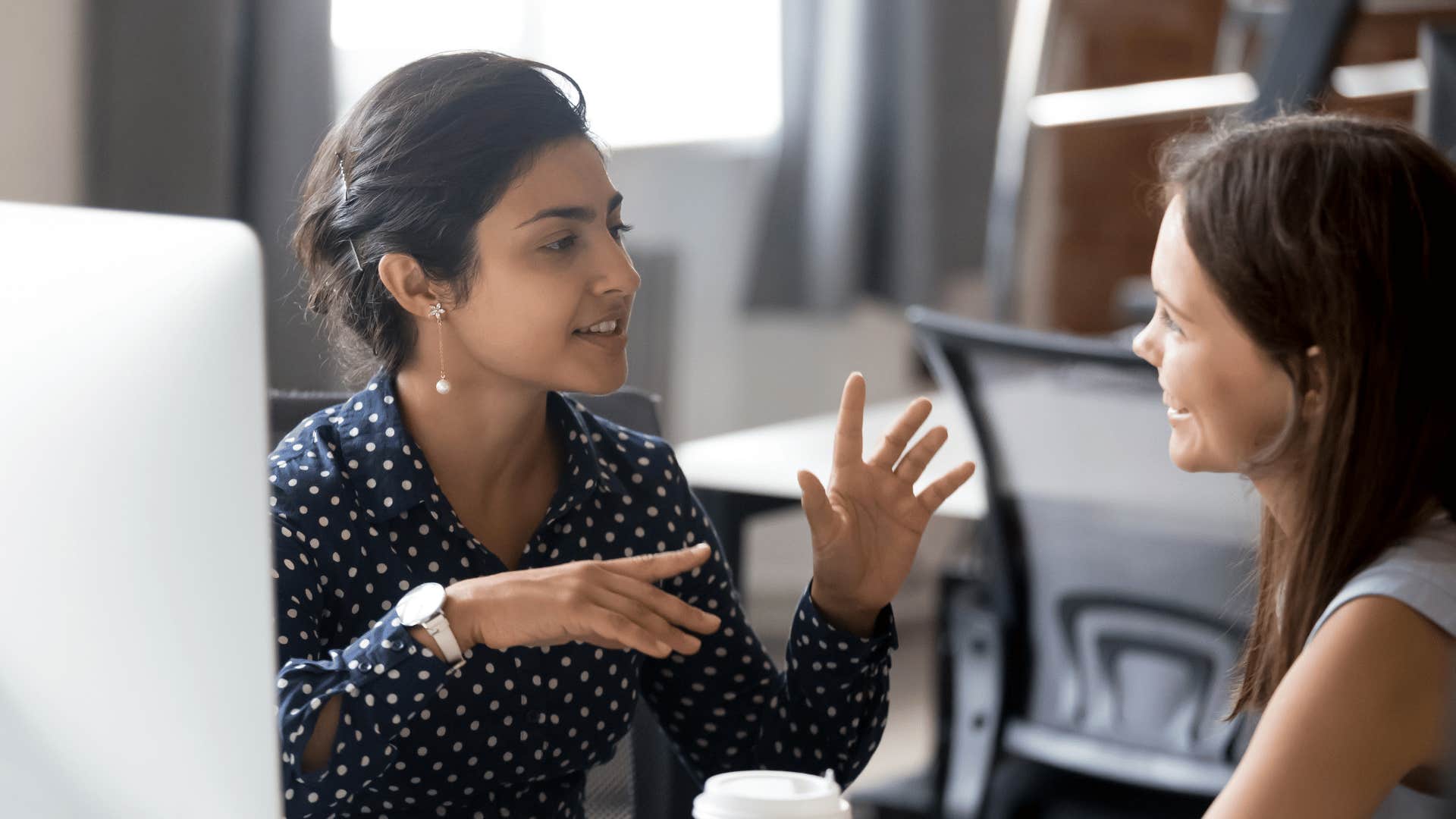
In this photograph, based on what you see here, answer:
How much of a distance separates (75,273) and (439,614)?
0.30 meters

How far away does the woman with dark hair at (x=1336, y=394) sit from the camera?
2.47ft

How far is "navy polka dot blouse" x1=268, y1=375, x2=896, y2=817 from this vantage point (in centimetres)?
98

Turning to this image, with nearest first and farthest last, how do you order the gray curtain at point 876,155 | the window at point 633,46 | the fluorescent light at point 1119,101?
1. the window at point 633,46
2. the gray curtain at point 876,155
3. the fluorescent light at point 1119,101

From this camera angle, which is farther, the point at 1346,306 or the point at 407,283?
the point at 407,283

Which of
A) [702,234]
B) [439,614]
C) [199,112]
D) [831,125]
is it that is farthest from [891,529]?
[831,125]

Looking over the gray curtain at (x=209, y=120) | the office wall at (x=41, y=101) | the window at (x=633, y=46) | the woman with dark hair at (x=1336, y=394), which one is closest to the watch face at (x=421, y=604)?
the woman with dark hair at (x=1336, y=394)

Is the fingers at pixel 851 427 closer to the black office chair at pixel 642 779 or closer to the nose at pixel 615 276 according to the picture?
the nose at pixel 615 276

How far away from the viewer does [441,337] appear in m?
1.07

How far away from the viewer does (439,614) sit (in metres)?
0.83

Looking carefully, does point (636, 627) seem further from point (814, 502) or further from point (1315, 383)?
point (1315, 383)

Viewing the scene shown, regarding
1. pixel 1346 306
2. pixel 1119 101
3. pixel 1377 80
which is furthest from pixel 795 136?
Result: pixel 1346 306

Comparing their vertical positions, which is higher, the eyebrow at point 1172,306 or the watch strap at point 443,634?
the eyebrow at point 1172,306

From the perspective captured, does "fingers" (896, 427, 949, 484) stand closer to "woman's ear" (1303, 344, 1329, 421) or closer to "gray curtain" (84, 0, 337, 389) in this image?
"woman's ear" (1303, 344, 1329, 421)

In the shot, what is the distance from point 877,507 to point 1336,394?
0.29 metres
